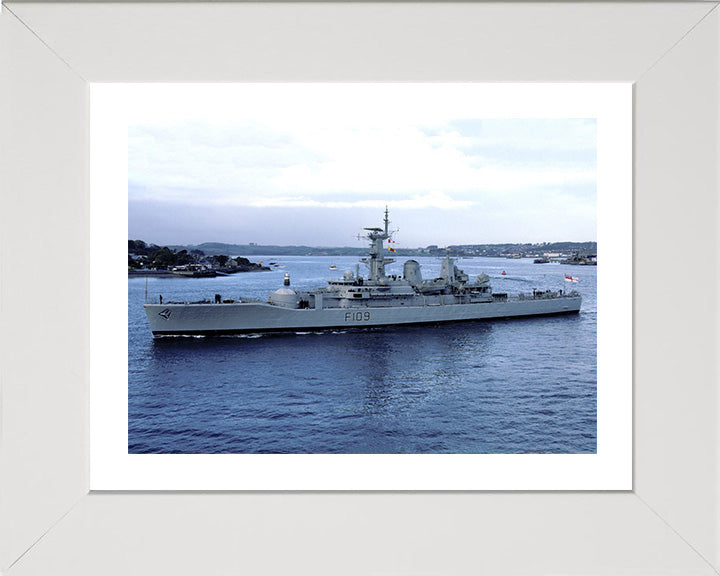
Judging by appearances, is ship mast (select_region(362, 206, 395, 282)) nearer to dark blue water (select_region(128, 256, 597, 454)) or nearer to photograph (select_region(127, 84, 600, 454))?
photograph (select_region(127, 84, 600, 454))

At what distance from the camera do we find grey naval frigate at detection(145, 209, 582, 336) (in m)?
10.3

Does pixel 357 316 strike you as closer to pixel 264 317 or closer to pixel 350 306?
pixel 350 306

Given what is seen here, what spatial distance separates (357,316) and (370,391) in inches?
83.9

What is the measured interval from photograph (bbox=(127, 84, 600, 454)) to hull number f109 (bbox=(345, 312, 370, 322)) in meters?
0.03

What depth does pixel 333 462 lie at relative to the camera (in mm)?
1775

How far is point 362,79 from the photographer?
1.33 metres

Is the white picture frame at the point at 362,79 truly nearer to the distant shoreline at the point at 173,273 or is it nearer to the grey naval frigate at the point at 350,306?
the grey naval frigate at the point at 350,306

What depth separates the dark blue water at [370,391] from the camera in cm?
767

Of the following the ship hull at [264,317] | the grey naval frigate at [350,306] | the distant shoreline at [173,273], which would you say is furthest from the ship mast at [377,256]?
the distant shoreline at [173,273]

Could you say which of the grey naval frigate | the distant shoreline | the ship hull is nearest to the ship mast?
the grey naval frigate
